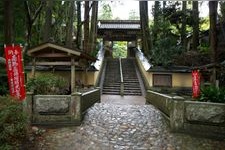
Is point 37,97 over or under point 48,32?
under

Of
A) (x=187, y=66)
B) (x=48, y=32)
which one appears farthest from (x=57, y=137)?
(x=187, y=66)

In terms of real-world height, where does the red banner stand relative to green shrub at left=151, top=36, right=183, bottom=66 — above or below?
below

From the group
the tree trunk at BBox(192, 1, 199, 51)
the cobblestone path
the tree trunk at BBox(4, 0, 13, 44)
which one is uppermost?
the tree trunk at BBox(192, 1, 199, 51)

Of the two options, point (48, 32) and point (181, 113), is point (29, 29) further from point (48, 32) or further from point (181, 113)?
point (181, 113)

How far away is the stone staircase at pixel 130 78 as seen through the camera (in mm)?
21978

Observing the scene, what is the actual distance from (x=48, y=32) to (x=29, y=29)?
14.2 feet

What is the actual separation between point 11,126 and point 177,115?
4.60 meters

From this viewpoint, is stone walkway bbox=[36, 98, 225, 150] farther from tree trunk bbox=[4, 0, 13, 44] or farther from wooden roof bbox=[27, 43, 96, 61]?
tree trunk bbox=[4, 0, 13, 44]

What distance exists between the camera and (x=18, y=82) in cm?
957

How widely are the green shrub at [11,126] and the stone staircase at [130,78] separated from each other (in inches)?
565

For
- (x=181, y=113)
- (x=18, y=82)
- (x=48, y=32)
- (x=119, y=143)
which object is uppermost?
(x=48, y=32)

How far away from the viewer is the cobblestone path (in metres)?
7.57

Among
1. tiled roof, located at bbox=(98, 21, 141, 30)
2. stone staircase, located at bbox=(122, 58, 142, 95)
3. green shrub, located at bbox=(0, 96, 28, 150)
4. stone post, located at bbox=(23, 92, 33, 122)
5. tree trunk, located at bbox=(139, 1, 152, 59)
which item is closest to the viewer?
green shrub, located at bbox=(0, 96, 28, 150)

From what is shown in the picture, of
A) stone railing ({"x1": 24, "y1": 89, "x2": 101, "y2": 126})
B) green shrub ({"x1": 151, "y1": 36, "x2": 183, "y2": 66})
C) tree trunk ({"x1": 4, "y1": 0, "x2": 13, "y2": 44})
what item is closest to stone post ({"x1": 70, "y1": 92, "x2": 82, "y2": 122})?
stone railing ({"x1": 24, "y1": 89, "x2": 101, "y2": 126})
